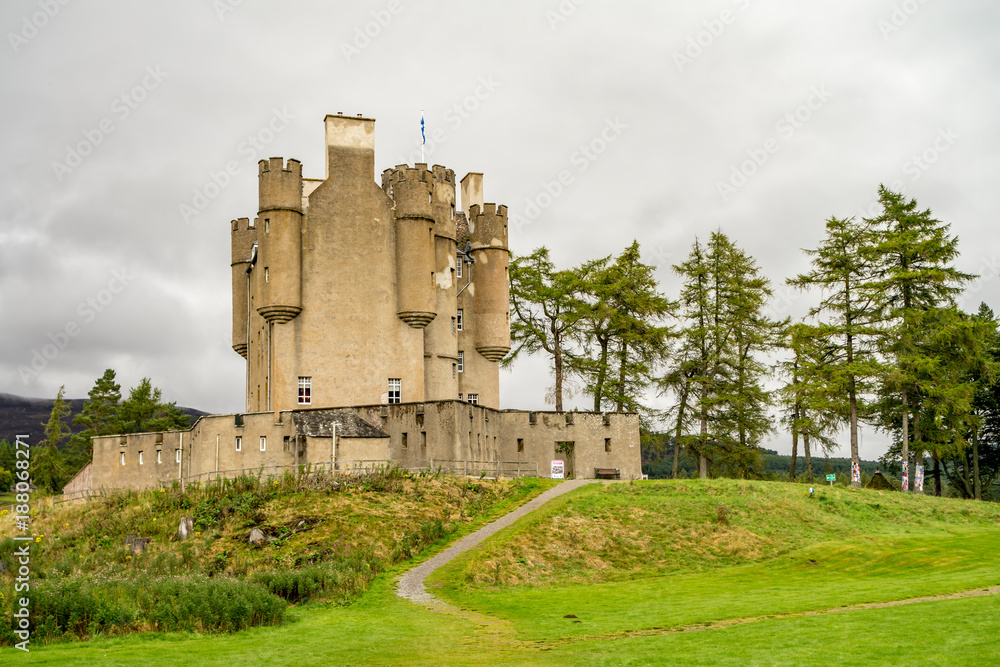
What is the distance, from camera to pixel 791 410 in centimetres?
5597

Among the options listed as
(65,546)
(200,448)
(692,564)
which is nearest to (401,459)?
(200,448)

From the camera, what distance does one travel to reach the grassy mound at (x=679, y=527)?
29.0 metres

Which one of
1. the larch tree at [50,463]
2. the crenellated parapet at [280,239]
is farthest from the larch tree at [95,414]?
the crenellated parapet at [280,239]

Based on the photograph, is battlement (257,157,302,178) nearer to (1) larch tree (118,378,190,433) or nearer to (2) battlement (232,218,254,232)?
(2) battlement (232,218,254,232)

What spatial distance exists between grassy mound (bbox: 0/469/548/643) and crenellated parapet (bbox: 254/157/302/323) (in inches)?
455

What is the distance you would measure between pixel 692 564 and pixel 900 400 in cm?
2762

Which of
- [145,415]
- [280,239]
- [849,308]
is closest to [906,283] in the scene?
[849,308]

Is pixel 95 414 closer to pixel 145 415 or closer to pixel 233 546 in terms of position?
pixel 145 415

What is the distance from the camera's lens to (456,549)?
102ft

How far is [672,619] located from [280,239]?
32922mm

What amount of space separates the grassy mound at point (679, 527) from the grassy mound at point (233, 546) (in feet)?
11.4

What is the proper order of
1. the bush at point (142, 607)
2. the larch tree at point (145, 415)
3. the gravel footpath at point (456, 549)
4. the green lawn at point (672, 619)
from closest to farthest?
the green lawn at point (672, 619)
the bush at point (142, 607)
the gravel footpath at point (456, 549)
the larch tree at point (145, 415)

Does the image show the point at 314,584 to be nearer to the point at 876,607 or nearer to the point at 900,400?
the point at 876,607

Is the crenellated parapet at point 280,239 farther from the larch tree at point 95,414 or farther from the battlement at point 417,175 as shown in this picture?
the larch tree at point 95,414
